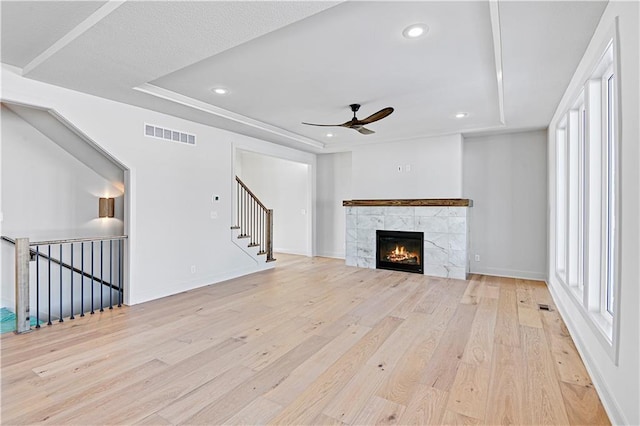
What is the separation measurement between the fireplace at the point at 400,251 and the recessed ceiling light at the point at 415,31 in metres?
4.18

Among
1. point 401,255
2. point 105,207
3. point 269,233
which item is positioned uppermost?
point 105,207

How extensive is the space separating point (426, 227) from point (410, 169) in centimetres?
120

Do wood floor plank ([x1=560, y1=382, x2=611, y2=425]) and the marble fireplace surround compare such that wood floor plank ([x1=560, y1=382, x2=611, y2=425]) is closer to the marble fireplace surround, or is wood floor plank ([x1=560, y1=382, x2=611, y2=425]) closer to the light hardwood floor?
the light hardwood floor

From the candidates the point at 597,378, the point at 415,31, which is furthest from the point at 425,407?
the point at 415,31

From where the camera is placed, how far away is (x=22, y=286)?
129 inches

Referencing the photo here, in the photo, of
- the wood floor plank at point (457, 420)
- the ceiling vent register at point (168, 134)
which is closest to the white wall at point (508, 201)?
the wood floor plank at point (457, 420)

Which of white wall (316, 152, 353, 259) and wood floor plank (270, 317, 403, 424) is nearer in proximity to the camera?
wood floor plank (270, 317, 403, 424)

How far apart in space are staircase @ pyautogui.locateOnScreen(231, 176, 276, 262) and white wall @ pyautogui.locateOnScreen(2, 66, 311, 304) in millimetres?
590

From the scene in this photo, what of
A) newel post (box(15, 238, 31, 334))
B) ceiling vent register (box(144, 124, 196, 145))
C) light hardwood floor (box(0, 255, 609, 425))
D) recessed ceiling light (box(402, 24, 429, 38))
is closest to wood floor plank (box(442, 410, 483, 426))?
light hardwood floor (box(0, 255, 609, 425))

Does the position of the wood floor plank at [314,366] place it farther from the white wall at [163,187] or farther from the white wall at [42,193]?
the white wall at [42,193]

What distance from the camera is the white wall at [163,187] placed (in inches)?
145

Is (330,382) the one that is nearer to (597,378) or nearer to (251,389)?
(251,389)

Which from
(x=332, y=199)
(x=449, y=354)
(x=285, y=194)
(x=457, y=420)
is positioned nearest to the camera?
(x=457, y=420)

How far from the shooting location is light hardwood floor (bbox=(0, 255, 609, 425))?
6.47 ft
